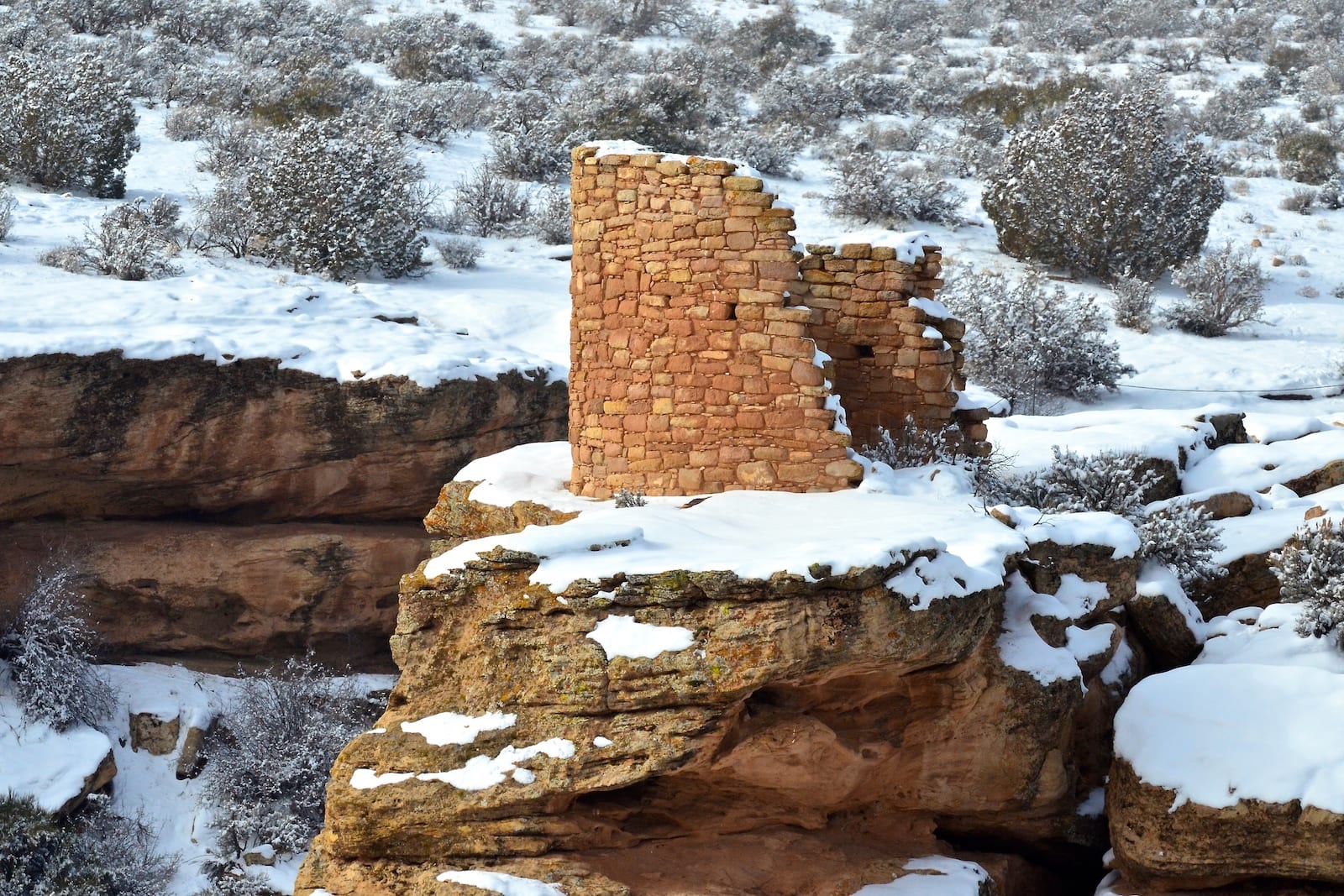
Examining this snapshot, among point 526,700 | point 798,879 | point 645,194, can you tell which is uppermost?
point 645,194

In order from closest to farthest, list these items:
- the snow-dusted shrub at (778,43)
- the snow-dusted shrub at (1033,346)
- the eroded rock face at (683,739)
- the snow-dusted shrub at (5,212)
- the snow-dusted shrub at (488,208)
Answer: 1. the eroded rock face at (683,739)
2. the snow-dusted shrub at (5,212)
3. the snow-dusted shrub at (1033,346)
4. the snow-dusted shrub at (488,208)
5. the snow-dusted shrub at (778,43)

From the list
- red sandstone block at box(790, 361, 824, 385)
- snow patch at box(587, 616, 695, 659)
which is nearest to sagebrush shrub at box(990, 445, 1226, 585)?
red sandstone block at box(790, 361, 824, 385)

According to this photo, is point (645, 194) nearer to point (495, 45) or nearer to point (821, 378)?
point (821, 378)

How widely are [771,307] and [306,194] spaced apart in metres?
10.8

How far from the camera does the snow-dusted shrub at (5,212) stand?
16875 millimetres

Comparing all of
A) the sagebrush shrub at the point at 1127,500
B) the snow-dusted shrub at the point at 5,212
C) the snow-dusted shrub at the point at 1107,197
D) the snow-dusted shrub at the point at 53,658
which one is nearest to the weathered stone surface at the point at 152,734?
the snow-dusted shrub at the point at 53,658

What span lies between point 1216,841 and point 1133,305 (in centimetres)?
1273

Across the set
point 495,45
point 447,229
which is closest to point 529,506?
point 447,229

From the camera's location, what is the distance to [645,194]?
32.4ft

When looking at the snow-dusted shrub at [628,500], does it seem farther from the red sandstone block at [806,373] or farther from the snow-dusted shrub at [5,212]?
the snow-dusted shrub at [5,212]

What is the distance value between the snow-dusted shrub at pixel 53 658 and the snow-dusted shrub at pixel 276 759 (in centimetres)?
115

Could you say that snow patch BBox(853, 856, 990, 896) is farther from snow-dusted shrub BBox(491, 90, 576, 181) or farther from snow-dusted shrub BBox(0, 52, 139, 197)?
snow-dusted shrub BBox(491, 90, 576, 181)

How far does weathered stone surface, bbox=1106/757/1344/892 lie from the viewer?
753cm

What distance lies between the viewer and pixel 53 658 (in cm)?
1300
